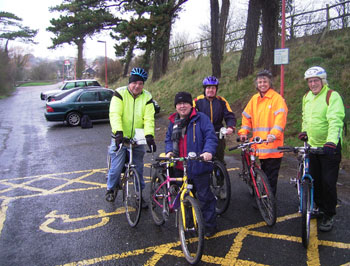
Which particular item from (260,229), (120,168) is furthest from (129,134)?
(260,229)

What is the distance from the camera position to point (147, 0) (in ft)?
61.5

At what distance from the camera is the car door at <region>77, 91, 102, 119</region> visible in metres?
13.8

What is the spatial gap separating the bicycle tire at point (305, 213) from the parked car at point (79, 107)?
11.8 m

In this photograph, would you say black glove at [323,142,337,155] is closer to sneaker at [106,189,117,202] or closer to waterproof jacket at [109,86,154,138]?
waterproof jacket at [109,86,154,138]

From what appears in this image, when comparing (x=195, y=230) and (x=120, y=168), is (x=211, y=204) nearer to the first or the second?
(x=195, y=230)

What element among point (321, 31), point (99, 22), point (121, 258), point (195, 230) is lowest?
point (121, 258)

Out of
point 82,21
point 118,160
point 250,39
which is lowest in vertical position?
point 118,160

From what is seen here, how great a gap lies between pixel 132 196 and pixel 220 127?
1.73 m

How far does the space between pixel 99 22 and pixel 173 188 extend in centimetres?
1831

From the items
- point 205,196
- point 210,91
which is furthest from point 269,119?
point 205,196

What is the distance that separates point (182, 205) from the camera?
10.8ft

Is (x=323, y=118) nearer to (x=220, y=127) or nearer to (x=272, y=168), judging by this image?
(x=272, y=168)

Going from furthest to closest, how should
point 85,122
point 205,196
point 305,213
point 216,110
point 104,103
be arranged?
1. point 104,103
2. point 85,122
3. point 216,110
4. point 205,196
5. point 305,213

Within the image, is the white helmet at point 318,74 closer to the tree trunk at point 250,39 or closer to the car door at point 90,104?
the tree trunk at point 250,39
